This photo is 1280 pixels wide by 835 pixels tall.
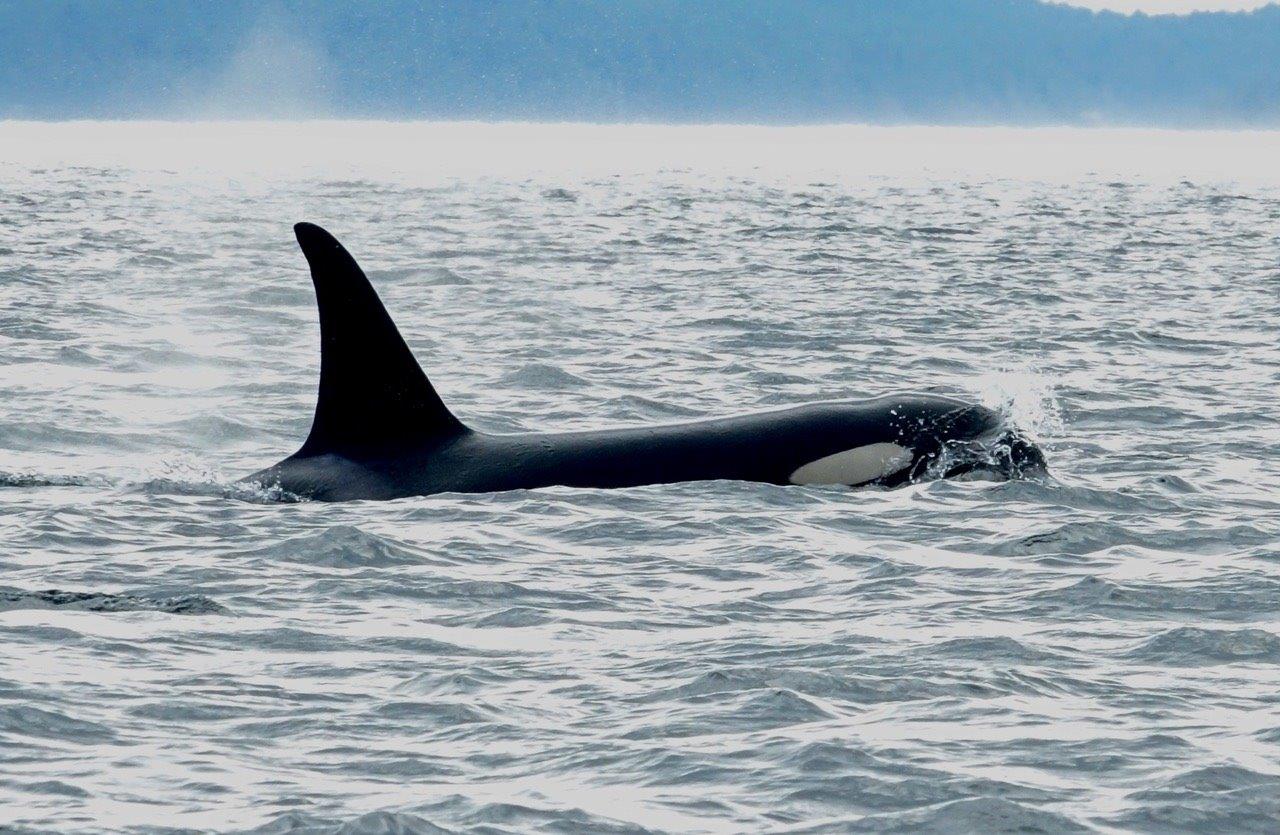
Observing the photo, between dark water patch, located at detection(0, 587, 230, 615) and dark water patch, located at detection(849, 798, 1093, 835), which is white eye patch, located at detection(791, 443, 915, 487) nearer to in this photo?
dark water patch, located at detection(0, 587, 230, 615)

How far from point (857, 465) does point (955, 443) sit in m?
0.80

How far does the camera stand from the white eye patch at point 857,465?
1255cm

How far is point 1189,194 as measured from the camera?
230 feet

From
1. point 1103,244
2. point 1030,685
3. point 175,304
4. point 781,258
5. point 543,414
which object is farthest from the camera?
point 1103,244

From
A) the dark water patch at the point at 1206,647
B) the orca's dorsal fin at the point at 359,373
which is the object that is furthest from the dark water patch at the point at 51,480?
the dark water patch at the point at 1206,647

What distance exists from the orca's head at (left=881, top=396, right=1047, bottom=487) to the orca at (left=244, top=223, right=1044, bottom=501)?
0.01 meters

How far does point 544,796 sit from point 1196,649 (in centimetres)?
338

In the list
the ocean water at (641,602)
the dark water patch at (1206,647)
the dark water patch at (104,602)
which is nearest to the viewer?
the ocean water at (641,602)

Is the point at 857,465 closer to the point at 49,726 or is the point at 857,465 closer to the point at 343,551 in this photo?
the point at 343,551

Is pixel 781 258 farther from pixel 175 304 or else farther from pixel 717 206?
pixel 717 206

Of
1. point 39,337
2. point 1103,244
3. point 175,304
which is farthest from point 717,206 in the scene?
point 39,337

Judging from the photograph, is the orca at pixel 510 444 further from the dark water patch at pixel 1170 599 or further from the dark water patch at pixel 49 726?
the dark water patch at pixel 49 726

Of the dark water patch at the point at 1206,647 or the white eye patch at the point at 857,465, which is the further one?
the white eye patch at the point at 857,465

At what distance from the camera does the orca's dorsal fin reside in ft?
38.8
